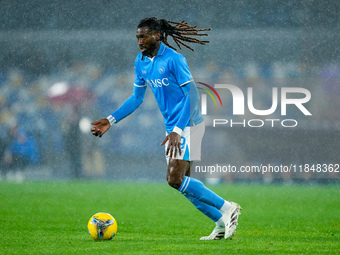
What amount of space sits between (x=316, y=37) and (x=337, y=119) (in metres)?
2.10

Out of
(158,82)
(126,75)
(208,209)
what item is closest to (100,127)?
(158,82)

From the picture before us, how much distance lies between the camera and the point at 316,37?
47.6 feet

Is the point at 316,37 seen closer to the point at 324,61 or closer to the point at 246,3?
the point at 324,61

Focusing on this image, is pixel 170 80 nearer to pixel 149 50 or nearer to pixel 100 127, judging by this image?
pixel 149 50

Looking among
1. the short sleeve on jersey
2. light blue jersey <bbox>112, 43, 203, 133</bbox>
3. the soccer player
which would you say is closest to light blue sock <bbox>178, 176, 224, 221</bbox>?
the soccer player

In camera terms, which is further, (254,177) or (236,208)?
(254,177)

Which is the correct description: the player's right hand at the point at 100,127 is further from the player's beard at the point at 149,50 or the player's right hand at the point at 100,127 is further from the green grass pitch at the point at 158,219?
the green grass pitch at the point at 158,219

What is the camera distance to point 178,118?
5617mm

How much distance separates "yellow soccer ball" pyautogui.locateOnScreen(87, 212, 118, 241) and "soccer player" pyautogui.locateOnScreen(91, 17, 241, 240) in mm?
614

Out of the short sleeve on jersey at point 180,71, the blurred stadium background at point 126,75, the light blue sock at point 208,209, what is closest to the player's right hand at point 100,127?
the short sleeve on jersey at point 180,71

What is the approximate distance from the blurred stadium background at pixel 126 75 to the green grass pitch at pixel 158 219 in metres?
1.34

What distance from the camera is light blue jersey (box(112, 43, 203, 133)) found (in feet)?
17.8

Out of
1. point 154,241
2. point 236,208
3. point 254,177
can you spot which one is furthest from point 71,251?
point 254,177

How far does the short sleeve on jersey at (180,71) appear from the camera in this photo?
17.8ft
